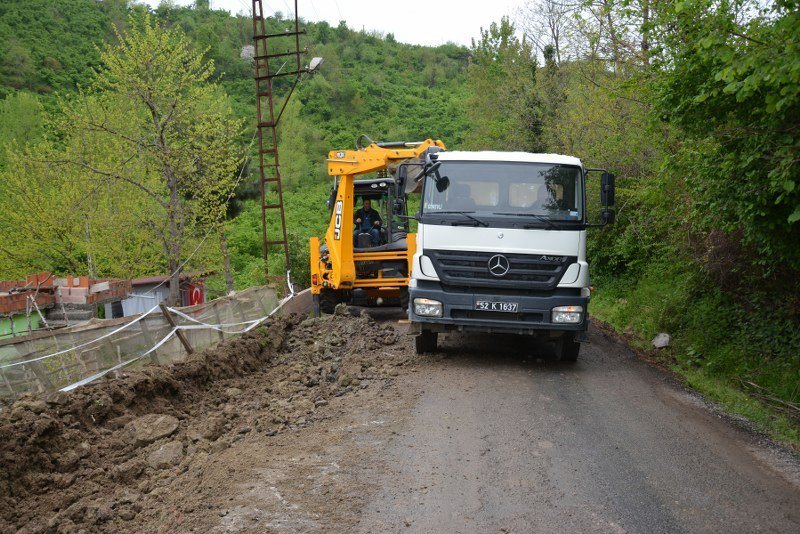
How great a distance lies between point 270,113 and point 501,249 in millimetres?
15318

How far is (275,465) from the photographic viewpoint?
6.41 meters

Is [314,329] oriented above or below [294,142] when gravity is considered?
below

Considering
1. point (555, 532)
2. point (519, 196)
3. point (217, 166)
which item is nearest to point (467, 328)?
point (519, 196)

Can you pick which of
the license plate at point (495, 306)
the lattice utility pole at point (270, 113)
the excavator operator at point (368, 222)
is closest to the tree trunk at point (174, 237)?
the lattice utility pole at point (270, 113)

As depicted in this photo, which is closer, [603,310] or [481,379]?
[481,379]

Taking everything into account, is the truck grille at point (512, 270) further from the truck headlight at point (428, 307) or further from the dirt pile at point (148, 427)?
the dirt pile at point (148, 427)

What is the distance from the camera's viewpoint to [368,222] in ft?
51.9

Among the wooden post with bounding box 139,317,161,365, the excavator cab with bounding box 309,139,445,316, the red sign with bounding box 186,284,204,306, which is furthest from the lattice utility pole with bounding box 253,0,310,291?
the wooden post with bounding box 139,317,161,365

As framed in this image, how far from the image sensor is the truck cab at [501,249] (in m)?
9.55

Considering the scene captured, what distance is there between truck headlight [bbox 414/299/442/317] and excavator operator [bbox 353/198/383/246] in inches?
232

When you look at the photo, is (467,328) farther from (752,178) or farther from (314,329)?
(314,329)

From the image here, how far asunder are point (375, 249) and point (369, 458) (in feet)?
28.5

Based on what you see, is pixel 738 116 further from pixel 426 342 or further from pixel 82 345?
pixel 82 345

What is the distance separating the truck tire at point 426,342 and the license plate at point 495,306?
119cm
